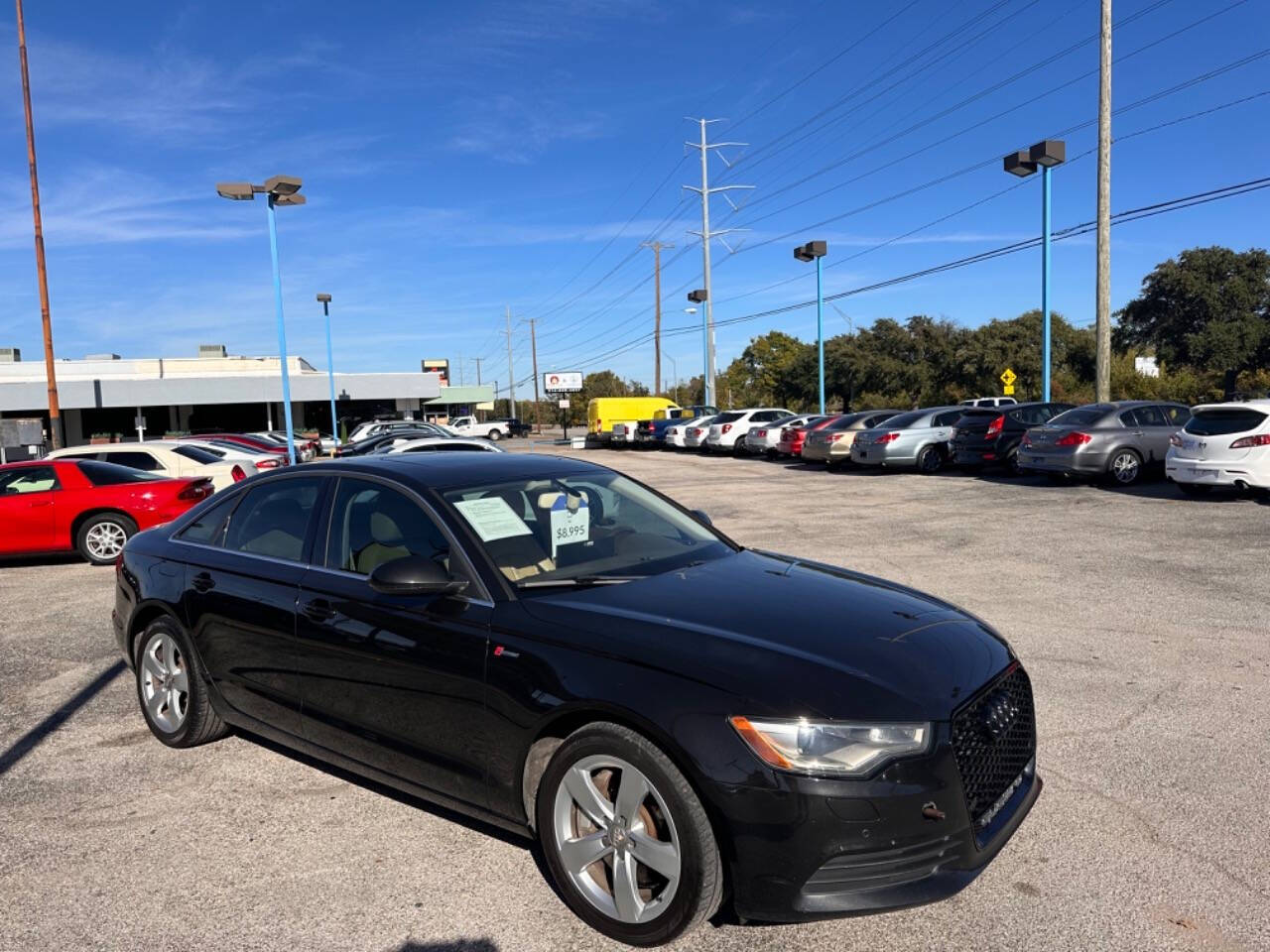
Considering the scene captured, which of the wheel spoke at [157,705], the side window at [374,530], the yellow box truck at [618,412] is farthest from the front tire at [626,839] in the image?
the yellow box truck at [618,412]

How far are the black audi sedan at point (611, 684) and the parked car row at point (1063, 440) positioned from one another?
11.7m

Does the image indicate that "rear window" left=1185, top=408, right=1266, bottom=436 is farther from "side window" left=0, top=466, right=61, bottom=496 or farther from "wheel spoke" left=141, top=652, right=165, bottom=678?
"side window" left=0, top=466, right=61, bottom=496

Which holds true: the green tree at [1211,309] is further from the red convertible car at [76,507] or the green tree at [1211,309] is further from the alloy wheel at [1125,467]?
the red convertible car at [76,507]

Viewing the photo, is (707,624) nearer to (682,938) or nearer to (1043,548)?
(682,938)

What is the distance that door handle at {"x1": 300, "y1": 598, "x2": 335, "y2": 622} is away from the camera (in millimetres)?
4055

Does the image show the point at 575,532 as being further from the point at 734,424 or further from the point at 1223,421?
the point at 734,424

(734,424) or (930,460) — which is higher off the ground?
(734,424)

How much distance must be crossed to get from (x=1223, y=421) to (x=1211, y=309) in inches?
2080

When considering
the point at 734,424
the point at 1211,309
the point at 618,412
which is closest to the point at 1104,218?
the point at 734,424

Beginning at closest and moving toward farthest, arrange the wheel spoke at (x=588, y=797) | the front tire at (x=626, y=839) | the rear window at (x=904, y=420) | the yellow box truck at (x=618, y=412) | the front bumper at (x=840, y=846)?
the front bumper at (x=840, y=846) → the front tire at (x=626, y=839) → the wheel spoke at (x=588, y=797) → the rear window at (x=904, y=420) → the yellow box truck at (x=618, y=412)

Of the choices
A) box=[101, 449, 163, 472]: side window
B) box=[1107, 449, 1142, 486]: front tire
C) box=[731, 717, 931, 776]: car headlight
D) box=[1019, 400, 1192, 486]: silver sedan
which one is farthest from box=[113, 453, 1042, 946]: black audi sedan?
box=[1107, 449, 1142, 486]: front tire

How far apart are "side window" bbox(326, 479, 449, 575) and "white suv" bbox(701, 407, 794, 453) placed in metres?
30.0

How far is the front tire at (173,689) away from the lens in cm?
485

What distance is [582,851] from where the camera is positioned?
322 cm
